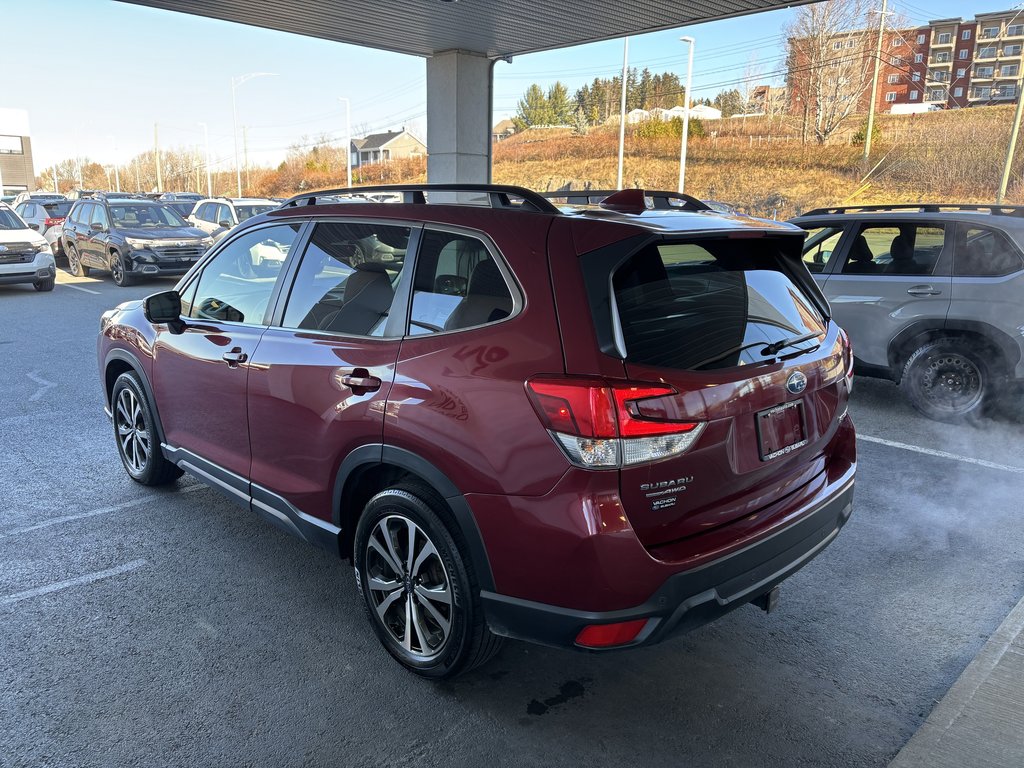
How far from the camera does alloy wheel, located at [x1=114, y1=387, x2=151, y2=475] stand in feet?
16.1

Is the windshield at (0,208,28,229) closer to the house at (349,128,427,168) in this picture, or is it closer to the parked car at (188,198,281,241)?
the parked car at (188,198,281,241)

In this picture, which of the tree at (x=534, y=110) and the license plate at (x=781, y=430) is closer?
the license plate at (x=781, y=430)

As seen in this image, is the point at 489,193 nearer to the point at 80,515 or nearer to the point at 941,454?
the point at 80,515

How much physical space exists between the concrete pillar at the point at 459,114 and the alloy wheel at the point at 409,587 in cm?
949

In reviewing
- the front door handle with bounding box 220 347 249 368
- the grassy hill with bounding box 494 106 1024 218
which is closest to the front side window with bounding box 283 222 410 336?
the front door handle with bounding box 220 347 249 368

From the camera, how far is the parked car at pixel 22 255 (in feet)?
48.7

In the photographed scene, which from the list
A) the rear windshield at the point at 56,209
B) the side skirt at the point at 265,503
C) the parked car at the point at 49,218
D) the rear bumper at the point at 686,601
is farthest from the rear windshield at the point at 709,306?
the rear windshield at the point at 56,209

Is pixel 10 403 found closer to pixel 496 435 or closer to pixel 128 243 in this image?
pixel 496 435

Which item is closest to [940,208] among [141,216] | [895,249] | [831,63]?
[895,249]

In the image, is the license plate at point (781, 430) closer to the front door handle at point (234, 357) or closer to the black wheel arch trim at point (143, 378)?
the front door handle at point (234, 357)

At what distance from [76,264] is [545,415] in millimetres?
20080

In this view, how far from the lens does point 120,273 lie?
16625mm

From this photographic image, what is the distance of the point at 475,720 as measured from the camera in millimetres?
2822

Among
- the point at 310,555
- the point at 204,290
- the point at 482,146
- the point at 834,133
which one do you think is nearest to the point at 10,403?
the point at 204,290
